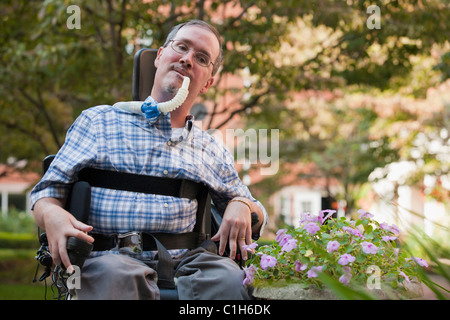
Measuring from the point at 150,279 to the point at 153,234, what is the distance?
10.1 inches

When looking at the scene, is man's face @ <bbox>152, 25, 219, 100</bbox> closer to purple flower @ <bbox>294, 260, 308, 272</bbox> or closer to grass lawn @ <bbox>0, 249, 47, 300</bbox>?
purple flower @ <bbox>294, 260, 308, 272</bbox>

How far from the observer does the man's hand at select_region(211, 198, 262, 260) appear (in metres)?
2.60

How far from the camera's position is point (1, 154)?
14.4m

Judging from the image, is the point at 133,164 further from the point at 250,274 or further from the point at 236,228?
the point at 250,274

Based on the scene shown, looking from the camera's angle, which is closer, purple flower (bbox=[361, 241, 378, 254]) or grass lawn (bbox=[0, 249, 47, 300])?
purple flower (bbox=[361, 241, 378, 254])

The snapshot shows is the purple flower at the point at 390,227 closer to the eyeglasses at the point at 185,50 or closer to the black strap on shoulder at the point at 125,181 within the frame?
the black strap on shoulder at the point at 125,181

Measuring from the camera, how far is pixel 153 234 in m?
2.54

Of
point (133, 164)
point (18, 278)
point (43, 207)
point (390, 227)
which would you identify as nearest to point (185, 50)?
point (133, 164)

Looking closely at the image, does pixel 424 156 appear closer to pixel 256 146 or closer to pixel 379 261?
pixel 256 146

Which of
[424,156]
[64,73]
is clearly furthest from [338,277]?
[424,156]

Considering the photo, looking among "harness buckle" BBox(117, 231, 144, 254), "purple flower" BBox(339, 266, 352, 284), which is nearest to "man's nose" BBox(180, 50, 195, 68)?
"harness buckle" BBox(117, 231, 144, 254)

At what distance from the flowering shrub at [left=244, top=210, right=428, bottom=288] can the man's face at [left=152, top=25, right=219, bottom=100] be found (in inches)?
35.2

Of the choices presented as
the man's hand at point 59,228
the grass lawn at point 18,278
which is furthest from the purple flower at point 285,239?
the grass lawn at point 18,278
